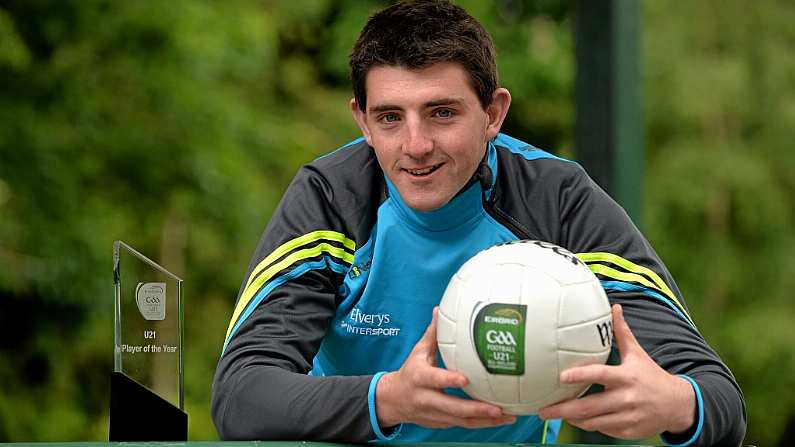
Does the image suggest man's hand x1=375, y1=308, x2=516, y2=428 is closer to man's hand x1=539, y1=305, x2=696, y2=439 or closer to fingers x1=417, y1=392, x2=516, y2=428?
fingers x1=417, y1=392, x2=516, y2=428

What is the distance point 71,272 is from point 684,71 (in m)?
5.50

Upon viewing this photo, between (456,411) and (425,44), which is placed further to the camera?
(425,44)

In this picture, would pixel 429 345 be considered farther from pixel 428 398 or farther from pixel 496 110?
pixel 496 110

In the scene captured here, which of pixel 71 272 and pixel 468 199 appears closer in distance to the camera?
pixel 468 199

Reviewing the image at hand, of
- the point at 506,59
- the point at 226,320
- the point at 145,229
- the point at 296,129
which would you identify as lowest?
the point at 226,320

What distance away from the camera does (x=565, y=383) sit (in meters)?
1.96

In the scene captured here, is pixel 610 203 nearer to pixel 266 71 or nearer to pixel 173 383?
pixel 173 383

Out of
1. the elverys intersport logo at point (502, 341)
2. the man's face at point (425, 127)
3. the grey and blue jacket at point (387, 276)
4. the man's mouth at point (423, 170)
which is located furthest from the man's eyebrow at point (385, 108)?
the elverys intersport logo at point (502, 341)

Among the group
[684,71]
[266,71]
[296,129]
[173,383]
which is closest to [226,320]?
[296,129]

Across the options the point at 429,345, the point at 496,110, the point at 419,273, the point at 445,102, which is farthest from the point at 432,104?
the point at 429,345

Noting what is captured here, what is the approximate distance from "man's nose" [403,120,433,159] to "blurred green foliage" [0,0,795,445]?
386 centimetres

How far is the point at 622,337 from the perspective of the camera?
1.98 meters

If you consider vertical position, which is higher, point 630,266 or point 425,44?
point 425,44

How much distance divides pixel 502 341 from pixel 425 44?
0.71 metres
